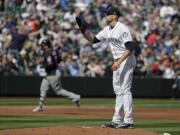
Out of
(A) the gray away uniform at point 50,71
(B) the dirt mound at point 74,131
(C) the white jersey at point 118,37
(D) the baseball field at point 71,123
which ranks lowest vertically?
(D) the baseball field at point 71,123

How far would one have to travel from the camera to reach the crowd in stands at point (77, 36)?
23828 millimetres

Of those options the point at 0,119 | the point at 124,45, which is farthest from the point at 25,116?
the point at 124,45

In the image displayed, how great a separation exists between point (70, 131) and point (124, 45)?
1.88 meters

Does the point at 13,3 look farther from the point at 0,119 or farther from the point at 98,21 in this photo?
the point at 0,119

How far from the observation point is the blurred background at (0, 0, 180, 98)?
78.1 feet

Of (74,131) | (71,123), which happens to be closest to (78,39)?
(71,123)

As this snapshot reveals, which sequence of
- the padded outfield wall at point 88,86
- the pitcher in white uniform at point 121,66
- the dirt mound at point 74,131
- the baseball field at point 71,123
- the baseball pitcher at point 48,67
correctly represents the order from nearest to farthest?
the dirt mound at point 74,131 < the baseball field at point 71,123 < the pitcher in white uniform at point 121,66 < the baseball pitcher at point 48,67 < the padded outfield wall at point 88,86

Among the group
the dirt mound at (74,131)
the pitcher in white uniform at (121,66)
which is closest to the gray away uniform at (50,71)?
the pitcher in white uniform at (121,66)

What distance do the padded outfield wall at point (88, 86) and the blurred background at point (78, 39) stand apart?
0.17ft

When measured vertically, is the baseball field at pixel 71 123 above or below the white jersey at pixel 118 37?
below

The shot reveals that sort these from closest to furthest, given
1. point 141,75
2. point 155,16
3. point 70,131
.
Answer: point 70,131, point 141,75, point 155,16

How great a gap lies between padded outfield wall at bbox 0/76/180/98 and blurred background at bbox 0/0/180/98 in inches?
2.1

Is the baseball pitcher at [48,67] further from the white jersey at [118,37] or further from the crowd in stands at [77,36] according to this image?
the crowd in stands at [77,36]

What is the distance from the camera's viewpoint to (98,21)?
86.5 feet
